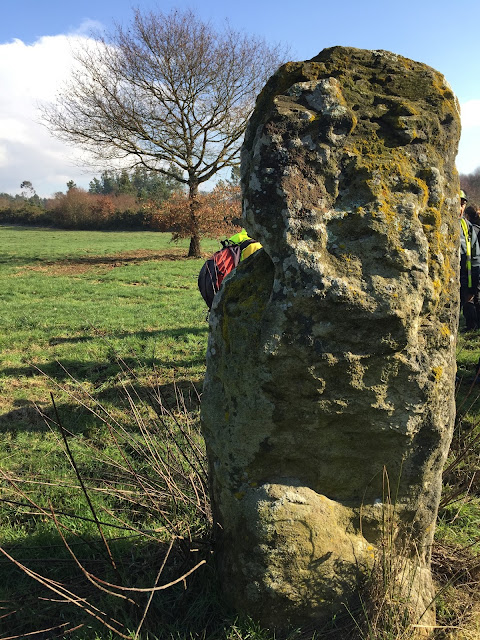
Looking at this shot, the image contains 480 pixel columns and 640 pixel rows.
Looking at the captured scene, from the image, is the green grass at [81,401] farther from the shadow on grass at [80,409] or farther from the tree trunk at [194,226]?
the tree trunk at [194,226]

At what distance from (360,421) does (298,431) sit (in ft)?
0.95

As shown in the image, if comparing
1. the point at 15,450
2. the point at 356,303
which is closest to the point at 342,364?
the point at 356,303

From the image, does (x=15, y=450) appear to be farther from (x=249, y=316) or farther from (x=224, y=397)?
(x=249, y=316)

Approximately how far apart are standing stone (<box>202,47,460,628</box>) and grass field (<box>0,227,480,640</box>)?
347mm

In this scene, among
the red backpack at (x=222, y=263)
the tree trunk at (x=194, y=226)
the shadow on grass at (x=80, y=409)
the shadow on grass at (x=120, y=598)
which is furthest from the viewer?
the tree trunk at (x=194, y=226)

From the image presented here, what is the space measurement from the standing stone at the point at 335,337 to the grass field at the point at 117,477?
1.14 feet

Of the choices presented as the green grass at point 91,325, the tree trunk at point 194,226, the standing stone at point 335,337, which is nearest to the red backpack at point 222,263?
the green grass at point 91,325

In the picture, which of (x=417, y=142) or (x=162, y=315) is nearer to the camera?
(x=417, y=142)

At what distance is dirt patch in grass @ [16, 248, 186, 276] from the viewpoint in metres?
17.1

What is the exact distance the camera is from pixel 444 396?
2.12 meters

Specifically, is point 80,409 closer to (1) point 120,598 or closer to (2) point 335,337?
(1) point 120,598

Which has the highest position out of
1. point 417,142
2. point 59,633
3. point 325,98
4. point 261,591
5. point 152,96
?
point 152,96

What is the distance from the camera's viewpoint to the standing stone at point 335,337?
1.93 metres

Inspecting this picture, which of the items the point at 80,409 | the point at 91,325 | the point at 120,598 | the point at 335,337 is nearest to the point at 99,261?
the point at 80,409
